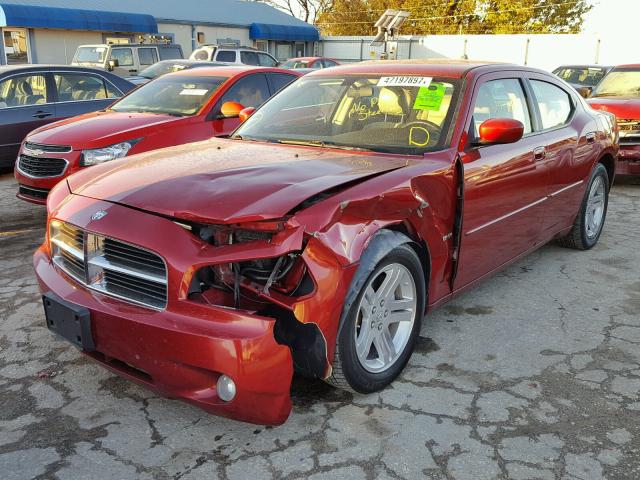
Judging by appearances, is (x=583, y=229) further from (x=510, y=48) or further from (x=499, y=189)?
(x=510, y=48)

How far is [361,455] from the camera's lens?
2.62 m

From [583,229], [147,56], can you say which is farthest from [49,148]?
[147,56]

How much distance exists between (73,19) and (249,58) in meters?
10.8

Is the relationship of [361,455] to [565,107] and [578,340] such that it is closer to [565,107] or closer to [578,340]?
[578,340]

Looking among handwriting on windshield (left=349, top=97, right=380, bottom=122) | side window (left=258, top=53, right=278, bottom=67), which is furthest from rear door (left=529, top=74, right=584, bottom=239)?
side window (left=258, top=53, right=278, bottom=67)

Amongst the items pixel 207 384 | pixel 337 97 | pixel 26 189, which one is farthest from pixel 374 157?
pixel 26 189

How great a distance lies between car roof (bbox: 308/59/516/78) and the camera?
3951 mm

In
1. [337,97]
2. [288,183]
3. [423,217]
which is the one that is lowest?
[423,217]

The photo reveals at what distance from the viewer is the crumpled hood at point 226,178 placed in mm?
2631

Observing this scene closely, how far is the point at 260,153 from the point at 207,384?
1509 mm

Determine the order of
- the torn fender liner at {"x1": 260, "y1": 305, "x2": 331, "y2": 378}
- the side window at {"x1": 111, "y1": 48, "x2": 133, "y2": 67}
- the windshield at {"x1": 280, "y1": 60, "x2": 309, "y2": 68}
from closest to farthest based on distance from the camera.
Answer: the torn fender liner at {"x1": 260, "y1": 305, "x2": 331, "y2": 378}, the side window at {"x1": 111, "y1": 48, "x2": 133, "y2": 67}, the windshield at {"x1": 280, "y1": 60, "x2": 309, "y2": 68}

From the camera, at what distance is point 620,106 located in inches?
343

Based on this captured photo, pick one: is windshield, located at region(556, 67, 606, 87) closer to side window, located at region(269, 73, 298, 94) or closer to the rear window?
the rear window

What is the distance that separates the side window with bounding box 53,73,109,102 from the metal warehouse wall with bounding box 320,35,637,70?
56.7 feet
